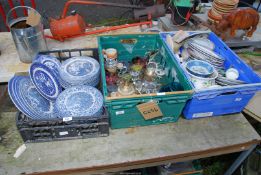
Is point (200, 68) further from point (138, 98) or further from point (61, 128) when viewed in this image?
point (61, 128)

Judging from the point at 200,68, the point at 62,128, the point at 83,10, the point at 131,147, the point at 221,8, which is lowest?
the point at 83,10

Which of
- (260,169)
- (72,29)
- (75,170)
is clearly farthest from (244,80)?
(72,29)

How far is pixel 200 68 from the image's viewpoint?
3.59 ft

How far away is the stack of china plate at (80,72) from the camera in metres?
1.10

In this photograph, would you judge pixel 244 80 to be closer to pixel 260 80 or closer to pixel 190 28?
pixel 260 80

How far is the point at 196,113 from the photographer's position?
108 cm

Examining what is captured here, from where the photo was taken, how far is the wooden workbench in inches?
35.8

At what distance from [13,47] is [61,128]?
969 millimetres

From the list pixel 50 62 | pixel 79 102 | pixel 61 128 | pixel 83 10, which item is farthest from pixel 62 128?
pixel 83 10

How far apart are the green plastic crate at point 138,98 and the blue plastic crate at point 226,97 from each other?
54 mm

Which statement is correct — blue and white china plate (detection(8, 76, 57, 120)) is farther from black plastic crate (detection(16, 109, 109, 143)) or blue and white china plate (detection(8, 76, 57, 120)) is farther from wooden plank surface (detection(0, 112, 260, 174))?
wooden plank surface (detection(0, 112, 260, 174))

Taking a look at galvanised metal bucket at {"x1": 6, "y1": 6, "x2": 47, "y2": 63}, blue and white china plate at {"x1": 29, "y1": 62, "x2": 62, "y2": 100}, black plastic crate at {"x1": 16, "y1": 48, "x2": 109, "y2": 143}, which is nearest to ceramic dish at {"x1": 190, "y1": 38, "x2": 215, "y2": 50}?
black plastic crate at {"x1": 16, "y1": 48, "x2": 109, "y2": 143}

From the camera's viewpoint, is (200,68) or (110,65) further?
(110,65)

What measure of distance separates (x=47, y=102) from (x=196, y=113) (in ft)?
2.51
